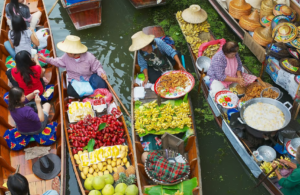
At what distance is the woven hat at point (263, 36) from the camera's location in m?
5.86

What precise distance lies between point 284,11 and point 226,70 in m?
2.34

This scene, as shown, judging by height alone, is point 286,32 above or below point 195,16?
below

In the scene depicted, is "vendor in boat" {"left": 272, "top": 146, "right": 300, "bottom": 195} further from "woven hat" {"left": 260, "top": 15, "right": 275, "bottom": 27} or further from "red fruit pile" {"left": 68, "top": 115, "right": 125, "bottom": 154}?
"woven hat" {"left": 260, "top": 15, "right": 275, "bottom": 27}

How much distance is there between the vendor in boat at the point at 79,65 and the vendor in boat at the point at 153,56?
754 millimetres

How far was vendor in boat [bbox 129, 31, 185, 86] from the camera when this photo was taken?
4.82 metres

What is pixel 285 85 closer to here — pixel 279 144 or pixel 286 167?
pixel 279 144

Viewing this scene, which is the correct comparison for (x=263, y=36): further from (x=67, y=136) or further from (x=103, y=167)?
(x=67, y=136)

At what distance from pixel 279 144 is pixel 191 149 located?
1387 mm

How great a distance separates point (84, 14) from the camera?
277 inches

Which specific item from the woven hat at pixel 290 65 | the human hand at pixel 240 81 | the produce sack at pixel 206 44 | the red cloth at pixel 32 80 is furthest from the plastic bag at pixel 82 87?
the woven hat at pixel 290 65

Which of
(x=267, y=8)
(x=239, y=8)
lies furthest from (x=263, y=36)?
(x=239, y=8)

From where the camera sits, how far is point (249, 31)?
6.48 m

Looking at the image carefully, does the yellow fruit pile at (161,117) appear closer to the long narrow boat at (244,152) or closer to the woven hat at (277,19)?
the long narrow boat at (244,152)

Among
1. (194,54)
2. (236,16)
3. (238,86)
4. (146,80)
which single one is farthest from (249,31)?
(146,80)
